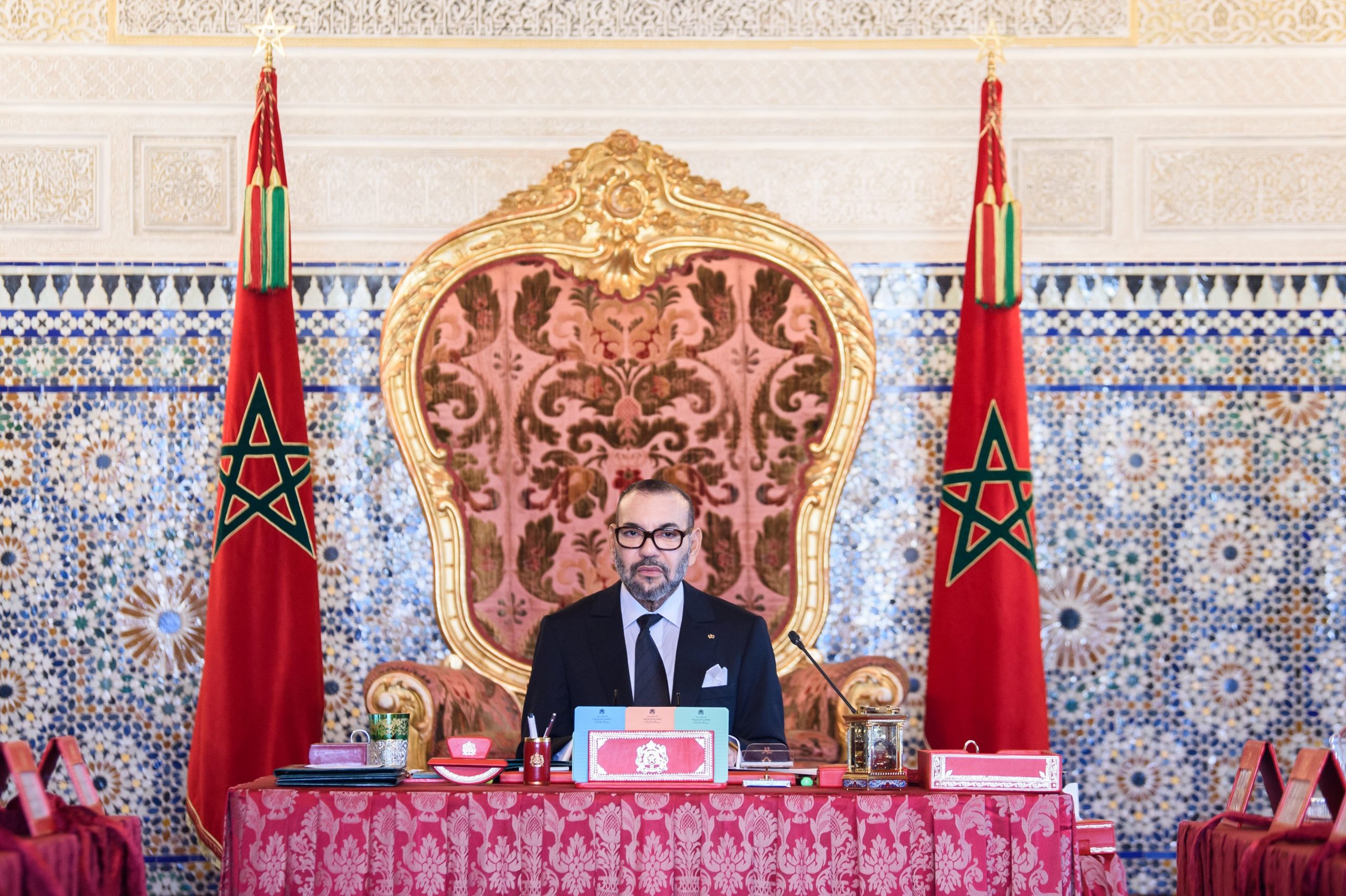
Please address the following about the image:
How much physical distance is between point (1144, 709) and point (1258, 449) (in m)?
1.05

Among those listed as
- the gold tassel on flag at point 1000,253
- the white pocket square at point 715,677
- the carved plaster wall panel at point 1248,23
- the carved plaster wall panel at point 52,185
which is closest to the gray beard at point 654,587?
the white pocket square at point 715,677

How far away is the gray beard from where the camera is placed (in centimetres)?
364

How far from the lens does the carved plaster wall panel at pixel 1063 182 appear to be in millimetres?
4684

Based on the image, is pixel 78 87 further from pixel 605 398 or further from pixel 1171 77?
pixel 1171 77

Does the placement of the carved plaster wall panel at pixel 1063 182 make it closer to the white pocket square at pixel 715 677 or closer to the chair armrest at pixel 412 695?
the white pocket square at pixel 715 677

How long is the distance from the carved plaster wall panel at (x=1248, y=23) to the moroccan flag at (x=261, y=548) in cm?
332

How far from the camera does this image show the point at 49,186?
15.4 feet

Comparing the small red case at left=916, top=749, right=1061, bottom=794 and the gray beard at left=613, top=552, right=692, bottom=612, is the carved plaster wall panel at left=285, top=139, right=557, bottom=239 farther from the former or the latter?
the small red case at left=916, top=749, right=1061, bottom=794

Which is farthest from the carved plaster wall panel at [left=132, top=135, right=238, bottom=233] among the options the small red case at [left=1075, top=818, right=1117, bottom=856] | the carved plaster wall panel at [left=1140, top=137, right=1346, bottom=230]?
the small red case at [left=1075, top=818, right=1117, bottom=856]

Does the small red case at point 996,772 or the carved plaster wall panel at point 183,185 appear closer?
the small red case at point 996,772

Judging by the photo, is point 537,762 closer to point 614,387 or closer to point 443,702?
point 443,702

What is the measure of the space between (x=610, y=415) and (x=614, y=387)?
0.34 feet

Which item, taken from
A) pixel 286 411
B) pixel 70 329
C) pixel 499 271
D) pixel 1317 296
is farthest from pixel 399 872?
pixel 1317 296

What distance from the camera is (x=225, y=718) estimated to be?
4133mm
